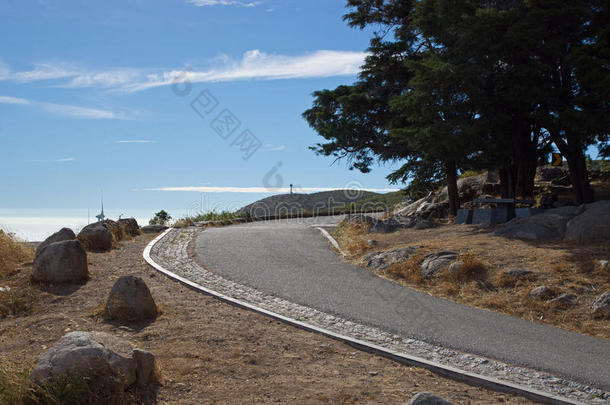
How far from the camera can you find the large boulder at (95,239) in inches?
535

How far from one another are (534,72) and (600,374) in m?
10.9

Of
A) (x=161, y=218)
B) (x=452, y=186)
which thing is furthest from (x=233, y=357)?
(x=161, y=218)

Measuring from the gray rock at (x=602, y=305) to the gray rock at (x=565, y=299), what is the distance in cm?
33

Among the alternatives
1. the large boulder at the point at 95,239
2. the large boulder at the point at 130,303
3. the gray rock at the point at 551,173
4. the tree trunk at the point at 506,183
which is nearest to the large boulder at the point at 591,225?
the tree trunk at the point at 506,183

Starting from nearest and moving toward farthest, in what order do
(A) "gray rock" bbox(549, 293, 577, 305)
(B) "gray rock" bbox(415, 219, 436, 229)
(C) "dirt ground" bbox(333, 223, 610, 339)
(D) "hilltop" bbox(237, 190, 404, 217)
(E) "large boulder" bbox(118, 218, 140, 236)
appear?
(C) "dirt ground" bbox(333, 223, 610, 339) → (A) "gray rock" bbox(549, 293, 577, 305) → (B) "gray rock" bbox(415, 219, 436, 229) → (E) "large boulder" bbox(118, 218, 140, 236) → (D) "hilltop" bbox(237, 190, 404, 217)

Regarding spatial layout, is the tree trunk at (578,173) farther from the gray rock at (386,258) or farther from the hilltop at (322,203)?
the hilltop at (322,203)

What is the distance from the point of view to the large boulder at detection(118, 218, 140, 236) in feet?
56.7

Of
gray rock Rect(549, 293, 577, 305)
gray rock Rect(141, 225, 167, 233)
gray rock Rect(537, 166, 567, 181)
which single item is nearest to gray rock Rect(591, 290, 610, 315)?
gray rock Rect(549, 293, 577, 305)

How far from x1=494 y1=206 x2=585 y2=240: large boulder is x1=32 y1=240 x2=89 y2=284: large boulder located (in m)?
9.79

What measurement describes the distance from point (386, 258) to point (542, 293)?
3840 millimetres

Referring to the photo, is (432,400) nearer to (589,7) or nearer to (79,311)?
(79,311)

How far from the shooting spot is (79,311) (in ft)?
27.1

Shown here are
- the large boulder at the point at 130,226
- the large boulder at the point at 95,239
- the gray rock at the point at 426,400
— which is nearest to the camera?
the gray rock at the point at 426,400

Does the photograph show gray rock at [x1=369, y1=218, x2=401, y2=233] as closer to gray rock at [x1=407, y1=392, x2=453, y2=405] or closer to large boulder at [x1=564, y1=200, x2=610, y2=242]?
large boulder at [x1=564, y1=200, x2=610, y2=242]
